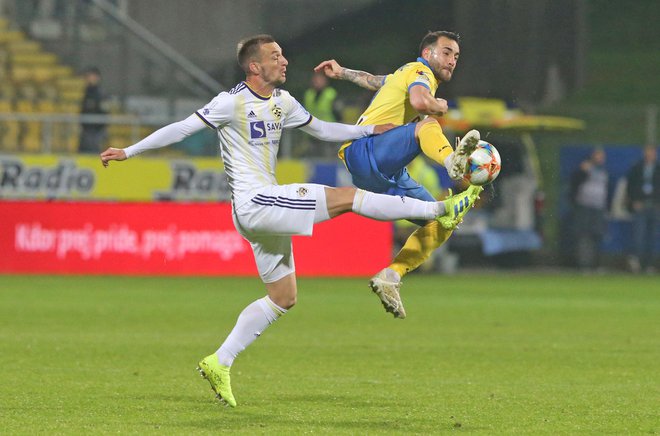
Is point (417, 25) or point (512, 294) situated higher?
point (417, 25)

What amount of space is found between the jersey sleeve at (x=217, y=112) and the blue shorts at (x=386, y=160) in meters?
1.11

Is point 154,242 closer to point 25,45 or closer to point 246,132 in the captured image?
point 25,45

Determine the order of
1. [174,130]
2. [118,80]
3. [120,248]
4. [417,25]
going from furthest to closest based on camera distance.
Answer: [417,25] → [118,80] → [120,248] → [174,130]

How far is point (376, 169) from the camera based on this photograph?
10016 millimetres

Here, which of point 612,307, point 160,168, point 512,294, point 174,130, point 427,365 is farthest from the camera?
point 160,168

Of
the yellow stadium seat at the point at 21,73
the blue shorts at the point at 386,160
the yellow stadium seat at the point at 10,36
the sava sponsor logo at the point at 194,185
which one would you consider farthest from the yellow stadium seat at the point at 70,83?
the blue shorts at the point at 386,160

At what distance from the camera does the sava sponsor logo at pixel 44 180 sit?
23.6 m

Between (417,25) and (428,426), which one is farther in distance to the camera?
(417,25)

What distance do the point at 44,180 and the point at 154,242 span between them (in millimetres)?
2400

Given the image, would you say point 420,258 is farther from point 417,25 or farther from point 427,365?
point 417,25

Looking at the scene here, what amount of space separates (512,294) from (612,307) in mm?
2426

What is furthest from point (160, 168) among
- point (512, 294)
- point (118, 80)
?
point (512, 294)

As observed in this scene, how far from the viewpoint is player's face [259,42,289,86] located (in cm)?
942

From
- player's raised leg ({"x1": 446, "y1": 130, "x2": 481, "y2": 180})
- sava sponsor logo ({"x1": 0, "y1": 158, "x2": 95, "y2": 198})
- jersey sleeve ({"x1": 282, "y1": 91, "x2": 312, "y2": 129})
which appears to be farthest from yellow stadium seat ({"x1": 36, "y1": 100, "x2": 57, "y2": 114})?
player's raised leg ({"x1": 446, "y1": 130, "x2": 481, "y2": 180})
